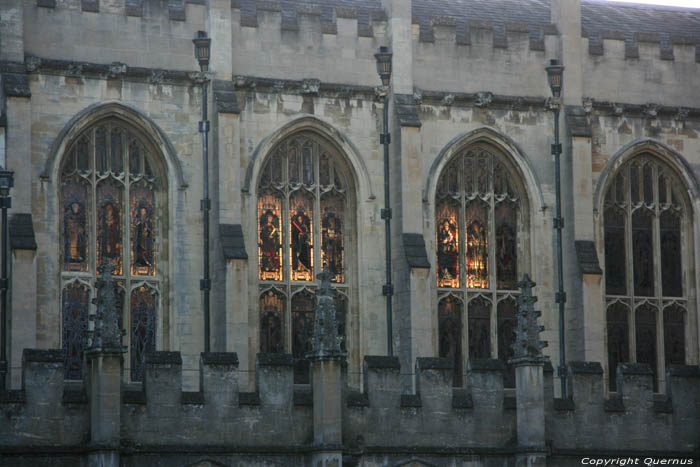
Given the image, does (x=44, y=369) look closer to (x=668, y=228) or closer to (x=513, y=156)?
(x=513, y=156)

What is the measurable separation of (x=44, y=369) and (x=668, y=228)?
57.5 feet

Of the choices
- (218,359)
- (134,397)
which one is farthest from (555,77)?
(134,397)

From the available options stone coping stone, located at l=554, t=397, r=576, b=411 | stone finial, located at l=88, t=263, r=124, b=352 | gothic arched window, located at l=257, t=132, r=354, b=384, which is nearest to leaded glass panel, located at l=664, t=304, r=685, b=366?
gothic arched window, located at l=257, t=132, r=354, b=384

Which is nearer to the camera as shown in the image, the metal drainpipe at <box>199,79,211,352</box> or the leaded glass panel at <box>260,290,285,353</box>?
the metal drainpipe at <box>199,79,211,352</box>

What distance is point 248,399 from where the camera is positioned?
25812 millimetres

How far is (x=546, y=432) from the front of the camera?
89.8 ft

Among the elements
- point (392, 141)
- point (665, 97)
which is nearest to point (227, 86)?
point (392, 141)

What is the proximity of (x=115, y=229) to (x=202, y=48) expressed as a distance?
3.85 meters

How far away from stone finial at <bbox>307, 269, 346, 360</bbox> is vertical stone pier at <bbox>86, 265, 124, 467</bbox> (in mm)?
2964

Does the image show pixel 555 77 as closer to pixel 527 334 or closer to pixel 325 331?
pixel 527 334

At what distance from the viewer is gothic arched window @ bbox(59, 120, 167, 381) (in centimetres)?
3341

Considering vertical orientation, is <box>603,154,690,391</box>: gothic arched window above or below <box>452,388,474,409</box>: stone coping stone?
above

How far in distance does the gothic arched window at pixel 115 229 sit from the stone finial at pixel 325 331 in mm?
8239

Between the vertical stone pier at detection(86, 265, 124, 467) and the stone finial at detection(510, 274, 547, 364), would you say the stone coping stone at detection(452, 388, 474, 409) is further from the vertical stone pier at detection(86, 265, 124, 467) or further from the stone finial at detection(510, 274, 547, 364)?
the vertical stone pier at detection(86, 265, 124, 467)
